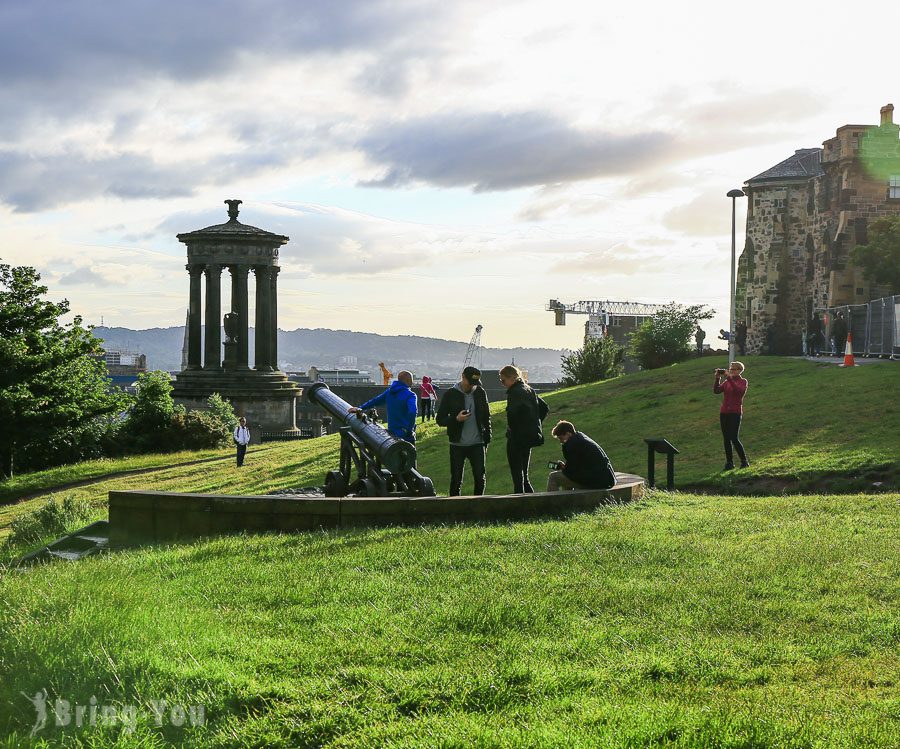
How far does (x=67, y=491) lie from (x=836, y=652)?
24.1 metres

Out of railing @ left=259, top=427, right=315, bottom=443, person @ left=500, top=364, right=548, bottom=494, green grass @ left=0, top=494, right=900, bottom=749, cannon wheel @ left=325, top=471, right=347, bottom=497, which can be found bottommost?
railing @ left=259, top=427, right=315, bottom=443

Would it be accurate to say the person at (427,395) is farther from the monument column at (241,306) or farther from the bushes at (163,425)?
the monument column at (241,306)

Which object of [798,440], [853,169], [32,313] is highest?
[853,169]

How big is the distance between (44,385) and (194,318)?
11.5 m

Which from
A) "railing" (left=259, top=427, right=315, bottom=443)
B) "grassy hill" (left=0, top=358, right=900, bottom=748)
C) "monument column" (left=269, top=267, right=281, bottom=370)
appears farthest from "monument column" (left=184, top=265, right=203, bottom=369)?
"grassy hill" (left=0, top=358, right=900, bottom=748)

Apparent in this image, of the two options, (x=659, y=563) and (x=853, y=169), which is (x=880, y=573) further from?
(x=853, y=169)

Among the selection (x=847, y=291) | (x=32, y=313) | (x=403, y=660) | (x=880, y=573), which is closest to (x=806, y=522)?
(x=880, y=573)

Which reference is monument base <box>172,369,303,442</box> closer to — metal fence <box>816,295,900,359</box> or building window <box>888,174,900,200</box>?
metal fence <box>816,295,900,359</box>

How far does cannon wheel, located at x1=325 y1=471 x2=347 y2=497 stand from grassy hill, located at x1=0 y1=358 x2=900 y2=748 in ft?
8.03

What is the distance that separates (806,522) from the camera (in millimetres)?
10336

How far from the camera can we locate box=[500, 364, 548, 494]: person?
39.1ft

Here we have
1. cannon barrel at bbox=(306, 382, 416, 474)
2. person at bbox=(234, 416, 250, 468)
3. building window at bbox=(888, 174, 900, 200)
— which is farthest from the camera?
building window at bbox=(888, 174, 900, 200)

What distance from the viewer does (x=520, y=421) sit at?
12.0 metres

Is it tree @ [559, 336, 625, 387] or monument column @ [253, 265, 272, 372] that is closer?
tree @ [559, 336, 625, 387]
